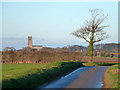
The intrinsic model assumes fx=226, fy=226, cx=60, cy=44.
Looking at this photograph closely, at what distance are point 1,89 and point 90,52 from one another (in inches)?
1348

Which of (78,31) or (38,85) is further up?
(78,31)

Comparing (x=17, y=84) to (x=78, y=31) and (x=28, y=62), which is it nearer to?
(x=78, y=31)

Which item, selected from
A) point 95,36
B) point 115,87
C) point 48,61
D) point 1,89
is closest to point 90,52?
point 95,36

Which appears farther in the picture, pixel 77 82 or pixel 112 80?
pixel 112 80

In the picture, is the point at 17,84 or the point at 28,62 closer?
the point at 17,84

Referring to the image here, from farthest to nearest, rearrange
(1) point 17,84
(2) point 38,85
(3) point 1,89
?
(2) point 38,85
(1) point 17,84
(3) point 1,89

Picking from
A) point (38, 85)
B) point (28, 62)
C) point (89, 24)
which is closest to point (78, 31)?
point (89, 24)

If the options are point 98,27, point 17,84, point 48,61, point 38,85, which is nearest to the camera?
point 17,84

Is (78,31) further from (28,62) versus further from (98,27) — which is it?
(28,62)

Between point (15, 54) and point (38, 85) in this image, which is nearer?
point (38, 85)

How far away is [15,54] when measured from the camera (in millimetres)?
50281

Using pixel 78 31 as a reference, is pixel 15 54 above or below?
below

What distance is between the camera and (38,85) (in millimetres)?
14578

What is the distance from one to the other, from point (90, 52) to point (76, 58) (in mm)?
6815
